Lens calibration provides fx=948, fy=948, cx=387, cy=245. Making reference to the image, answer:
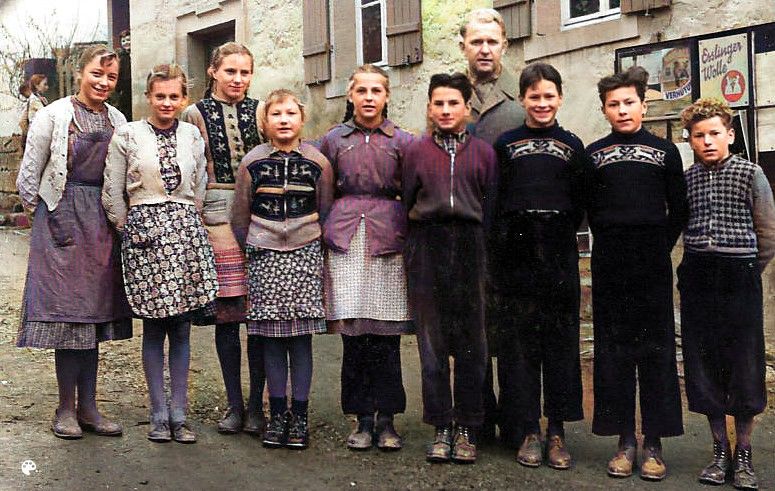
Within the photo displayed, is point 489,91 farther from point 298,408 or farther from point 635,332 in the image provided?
point 298,408

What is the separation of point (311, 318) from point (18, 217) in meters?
11.7

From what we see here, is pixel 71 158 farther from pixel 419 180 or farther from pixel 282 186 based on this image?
pixel 419 180

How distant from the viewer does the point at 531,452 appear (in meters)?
4.02

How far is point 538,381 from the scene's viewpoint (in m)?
4.08

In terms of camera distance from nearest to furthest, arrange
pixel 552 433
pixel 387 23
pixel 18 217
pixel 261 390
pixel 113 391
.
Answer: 1. pixel 552 433
2. pixel 261 390
3. pixel 113 391
4. pixel 387 23
5. pixel 18 217

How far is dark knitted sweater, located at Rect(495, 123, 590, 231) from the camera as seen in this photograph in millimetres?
3961

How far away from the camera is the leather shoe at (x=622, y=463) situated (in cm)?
388

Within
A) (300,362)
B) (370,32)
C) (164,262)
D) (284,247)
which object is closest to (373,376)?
(300,362)

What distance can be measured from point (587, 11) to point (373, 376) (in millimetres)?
4086

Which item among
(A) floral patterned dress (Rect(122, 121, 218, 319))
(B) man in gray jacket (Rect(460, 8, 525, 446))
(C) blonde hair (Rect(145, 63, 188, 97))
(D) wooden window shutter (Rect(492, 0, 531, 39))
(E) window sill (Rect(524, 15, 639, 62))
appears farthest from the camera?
(D) wooden window shutter (Rect(492, 0, 531, 39))

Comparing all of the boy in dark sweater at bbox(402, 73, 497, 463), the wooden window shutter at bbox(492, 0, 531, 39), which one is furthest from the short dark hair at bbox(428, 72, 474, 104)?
the wooden window shutter at bbox(492, 0, 531, 39)

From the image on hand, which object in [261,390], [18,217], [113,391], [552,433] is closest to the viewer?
[552,433]

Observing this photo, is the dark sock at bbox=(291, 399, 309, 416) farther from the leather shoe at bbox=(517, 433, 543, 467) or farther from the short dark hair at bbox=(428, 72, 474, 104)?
the short dark hair at bbox=(428, 72, 474, 104)

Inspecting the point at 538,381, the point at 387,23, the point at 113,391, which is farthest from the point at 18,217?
the point at 538,381
